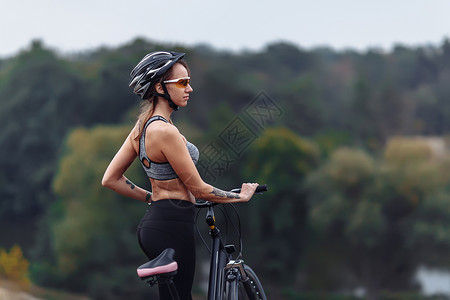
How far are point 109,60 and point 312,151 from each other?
21.4 m

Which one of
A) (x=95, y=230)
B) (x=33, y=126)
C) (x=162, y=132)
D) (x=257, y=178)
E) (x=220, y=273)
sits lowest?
(x=220, y=273)

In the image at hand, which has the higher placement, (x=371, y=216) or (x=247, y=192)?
(x=371, y=216)

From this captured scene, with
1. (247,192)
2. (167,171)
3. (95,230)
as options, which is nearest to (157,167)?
(167,171)

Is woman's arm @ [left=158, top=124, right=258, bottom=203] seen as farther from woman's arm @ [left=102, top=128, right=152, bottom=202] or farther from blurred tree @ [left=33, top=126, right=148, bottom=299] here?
blurred tree @ [left=33, top=126, right=148, bottom=299]

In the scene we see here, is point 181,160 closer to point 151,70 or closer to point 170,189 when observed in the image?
point 170,189

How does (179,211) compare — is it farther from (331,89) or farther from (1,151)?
(331,89)

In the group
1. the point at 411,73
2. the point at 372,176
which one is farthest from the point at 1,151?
the point at 411,73

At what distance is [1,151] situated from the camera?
63.8 meters

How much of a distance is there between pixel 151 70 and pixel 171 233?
0.90m

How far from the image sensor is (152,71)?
386cm

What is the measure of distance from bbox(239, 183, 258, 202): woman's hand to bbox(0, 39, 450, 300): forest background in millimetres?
33151

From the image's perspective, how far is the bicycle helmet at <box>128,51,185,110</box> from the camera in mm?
3863

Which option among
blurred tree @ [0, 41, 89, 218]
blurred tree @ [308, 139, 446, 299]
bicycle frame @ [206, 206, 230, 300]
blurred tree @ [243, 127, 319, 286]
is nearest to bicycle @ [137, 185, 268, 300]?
bicycle frame @ [206, 206, 230, 300]

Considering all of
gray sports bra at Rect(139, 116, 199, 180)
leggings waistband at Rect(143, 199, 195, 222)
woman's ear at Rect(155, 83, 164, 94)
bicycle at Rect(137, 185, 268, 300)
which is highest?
woman's ear at Rect(155, 83, 164, 94)
